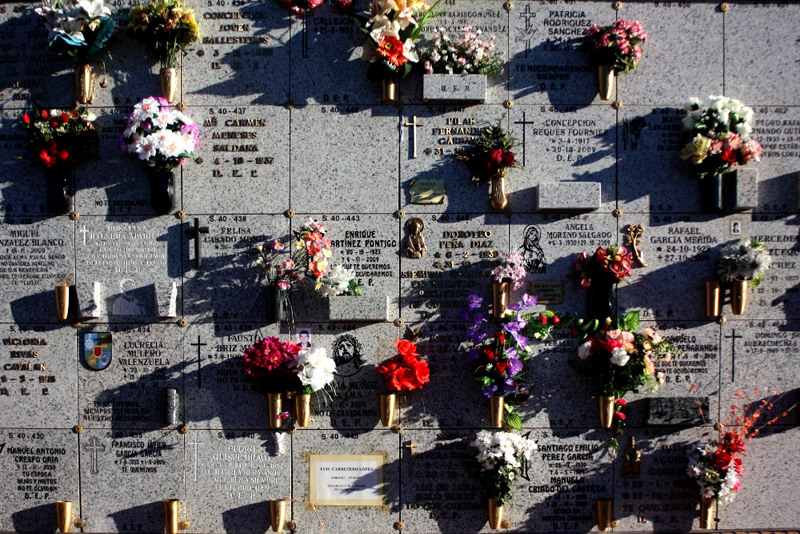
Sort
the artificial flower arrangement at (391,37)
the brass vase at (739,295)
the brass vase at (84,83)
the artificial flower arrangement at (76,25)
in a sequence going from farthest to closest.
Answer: the brass vase at (84,83) < the brass vase at (739,295) < the artificial flower arrangement at (76,25) < the artificial flower arrangement at (391,37)

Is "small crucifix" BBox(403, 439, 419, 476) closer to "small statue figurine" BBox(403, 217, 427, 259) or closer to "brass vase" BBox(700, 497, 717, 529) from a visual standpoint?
"small statue figurine" BBox(403, 217, 427, 259)

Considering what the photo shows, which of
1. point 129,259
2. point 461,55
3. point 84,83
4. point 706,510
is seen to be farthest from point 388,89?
point 706,510

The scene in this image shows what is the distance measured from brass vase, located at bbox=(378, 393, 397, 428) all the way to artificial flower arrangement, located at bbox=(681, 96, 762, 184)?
5.03 metres

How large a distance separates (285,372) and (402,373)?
1.52 m

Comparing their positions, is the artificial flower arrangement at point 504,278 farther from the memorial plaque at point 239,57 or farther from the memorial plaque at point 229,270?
the memorial plaque at point 239,57

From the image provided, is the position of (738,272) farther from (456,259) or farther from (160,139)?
(160,139)

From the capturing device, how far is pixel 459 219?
26.8ft

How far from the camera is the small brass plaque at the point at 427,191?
8125 mm

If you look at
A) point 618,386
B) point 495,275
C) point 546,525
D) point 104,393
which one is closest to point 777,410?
point 618,386

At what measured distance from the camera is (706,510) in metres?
7.94

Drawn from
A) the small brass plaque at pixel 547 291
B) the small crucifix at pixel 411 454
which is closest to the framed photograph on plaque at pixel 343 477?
the small crucifix at pixel 411 454

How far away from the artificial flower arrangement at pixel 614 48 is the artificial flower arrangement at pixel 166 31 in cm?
529

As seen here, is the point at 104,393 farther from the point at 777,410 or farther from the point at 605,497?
the point at 777,410

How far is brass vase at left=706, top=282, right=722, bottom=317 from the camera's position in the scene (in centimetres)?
798
